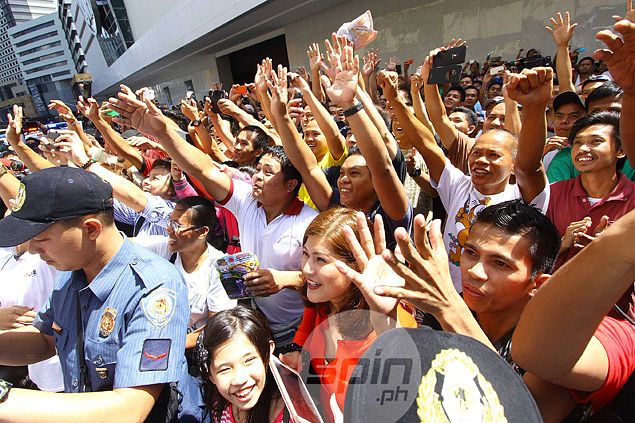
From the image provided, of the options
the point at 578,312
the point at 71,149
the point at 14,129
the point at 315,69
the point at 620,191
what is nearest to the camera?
the point at 578,312

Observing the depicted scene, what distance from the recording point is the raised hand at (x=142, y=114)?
195 cm

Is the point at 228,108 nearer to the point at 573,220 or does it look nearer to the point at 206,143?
the point at 206,143

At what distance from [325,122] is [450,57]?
1.13m

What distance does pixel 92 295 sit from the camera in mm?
1322

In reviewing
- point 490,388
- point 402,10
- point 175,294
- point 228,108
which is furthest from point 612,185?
point 402,10

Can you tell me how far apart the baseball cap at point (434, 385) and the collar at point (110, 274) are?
1016 mm

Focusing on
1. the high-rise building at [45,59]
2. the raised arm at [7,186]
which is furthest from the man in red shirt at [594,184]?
the high-rise building at [45,59]

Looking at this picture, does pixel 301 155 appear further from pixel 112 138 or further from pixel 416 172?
pixel 112 138

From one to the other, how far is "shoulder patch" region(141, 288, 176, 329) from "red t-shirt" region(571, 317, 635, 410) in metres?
1.19

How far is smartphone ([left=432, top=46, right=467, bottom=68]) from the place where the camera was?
2.94 metres

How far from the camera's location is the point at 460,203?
222cm

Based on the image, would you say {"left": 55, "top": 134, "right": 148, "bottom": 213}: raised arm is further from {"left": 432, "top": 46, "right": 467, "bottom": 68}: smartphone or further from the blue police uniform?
{"left": 432, "top": 46, "right": 467, "bottom": 68}: smartphone

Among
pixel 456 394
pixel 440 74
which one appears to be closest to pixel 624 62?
pixel 440 74

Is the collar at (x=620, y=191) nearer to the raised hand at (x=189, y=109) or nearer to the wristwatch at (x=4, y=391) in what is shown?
the wristwatch at (x=4, y=391)
